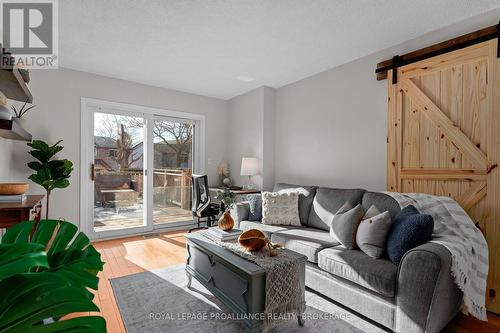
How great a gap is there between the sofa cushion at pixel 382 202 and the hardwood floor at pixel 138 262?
0.94m

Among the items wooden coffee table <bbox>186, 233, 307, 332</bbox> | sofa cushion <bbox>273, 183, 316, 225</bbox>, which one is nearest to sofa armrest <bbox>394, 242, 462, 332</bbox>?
wooden coffee table <bbox>186, 233, 307, 332</bbox>

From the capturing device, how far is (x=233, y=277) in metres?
1.83

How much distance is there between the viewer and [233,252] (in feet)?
6.56

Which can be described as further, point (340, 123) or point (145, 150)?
point (145, 150)

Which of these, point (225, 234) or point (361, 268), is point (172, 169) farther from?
point (361, 268)

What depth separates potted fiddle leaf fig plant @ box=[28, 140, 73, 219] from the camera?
314 centimetres

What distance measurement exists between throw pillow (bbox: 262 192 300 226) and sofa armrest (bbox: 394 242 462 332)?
157cm

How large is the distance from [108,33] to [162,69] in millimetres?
1052


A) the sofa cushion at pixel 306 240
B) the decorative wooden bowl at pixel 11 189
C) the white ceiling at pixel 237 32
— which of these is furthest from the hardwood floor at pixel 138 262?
the white ceiling at pixel 237 32

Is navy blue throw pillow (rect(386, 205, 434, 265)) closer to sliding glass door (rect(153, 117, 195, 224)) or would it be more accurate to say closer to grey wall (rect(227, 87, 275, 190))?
grey wall (rect(227, 87, 275, 190))

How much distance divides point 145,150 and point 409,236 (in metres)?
4.11

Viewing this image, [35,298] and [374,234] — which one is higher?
[35,298]

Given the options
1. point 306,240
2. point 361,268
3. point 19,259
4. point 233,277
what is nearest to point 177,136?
point 306,240

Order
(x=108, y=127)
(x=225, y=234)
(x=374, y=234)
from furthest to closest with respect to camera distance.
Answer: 1. (x=108, y=127)
2. (x=225, y=234)
3. (x=374, y=234)
